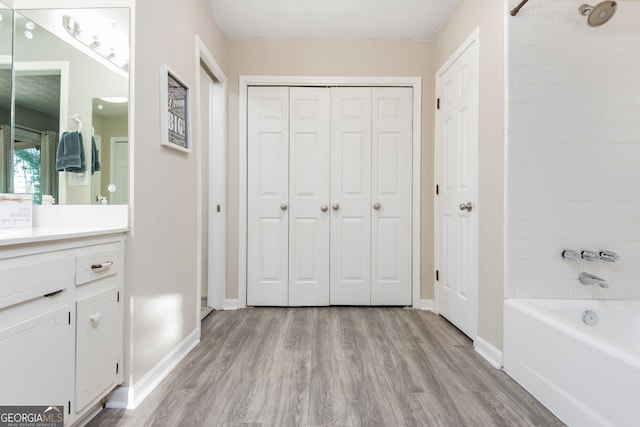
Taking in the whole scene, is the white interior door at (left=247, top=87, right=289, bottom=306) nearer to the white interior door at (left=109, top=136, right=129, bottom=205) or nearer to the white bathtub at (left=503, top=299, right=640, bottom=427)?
the white interior door at (left=109, top=136, right=129, bottom=205)

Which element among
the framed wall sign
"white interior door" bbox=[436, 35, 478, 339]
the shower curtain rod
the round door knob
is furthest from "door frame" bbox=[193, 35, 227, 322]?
the shower curtain rod

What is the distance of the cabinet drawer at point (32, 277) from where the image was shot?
3.06 ft

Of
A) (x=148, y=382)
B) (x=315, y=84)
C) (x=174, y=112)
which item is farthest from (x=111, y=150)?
(x=315, y=84)

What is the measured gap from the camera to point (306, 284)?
9.83 ft

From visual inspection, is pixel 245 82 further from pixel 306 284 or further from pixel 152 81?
pixel 306 284

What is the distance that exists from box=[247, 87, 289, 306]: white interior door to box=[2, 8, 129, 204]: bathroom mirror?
4.97ft

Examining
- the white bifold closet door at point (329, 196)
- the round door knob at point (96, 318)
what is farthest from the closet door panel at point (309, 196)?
the round door knob at point (96, 318)

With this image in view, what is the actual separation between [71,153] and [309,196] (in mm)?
1823

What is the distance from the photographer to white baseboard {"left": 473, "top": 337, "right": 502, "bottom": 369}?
6.12 ft

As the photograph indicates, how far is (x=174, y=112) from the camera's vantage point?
6.09 feet

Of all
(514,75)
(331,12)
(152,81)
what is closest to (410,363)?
(514,75)

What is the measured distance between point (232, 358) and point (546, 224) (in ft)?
6.56

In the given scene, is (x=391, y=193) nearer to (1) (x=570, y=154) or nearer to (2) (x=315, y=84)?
(2) (x=315, y=84)

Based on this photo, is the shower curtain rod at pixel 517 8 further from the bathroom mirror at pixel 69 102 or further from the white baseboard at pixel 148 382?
the white baseboard at pixel 148 382
